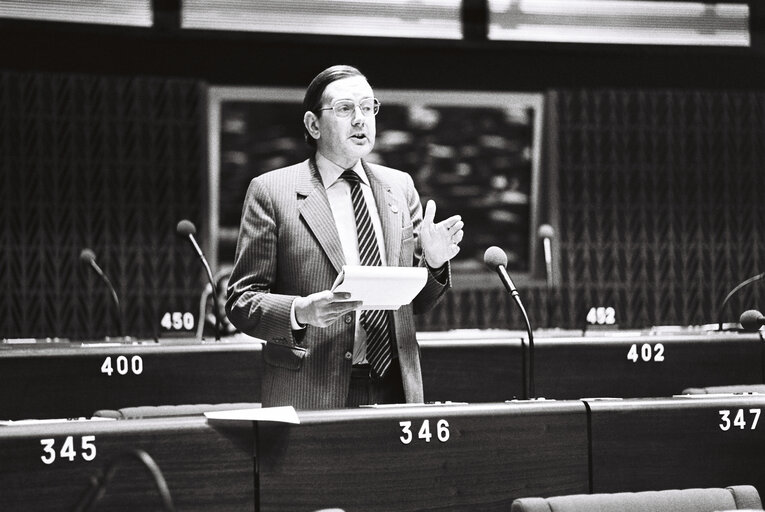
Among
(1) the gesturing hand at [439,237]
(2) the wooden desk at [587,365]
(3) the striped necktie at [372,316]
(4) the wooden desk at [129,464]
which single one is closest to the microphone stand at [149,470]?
(4) the wooden desk at [129,464]

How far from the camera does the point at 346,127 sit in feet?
9.09

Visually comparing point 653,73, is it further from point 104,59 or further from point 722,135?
point 104,59

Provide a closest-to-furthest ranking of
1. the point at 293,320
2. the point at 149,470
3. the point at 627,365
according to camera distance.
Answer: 1. the point at 149,470
2. the point at 293,320
3. the point at 627,365

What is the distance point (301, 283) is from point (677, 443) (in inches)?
39.5

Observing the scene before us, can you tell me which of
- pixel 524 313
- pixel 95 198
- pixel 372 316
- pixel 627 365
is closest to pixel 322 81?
pixel 372 316

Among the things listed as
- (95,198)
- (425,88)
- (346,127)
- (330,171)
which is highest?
(425,88)

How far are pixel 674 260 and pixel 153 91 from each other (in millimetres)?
4143

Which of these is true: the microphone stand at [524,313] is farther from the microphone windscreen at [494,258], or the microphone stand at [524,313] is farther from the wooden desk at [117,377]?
the wooden desk at [117,377]

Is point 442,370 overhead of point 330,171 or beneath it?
beneath

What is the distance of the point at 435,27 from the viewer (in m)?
7.59

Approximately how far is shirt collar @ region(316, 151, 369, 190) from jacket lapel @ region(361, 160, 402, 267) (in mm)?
18

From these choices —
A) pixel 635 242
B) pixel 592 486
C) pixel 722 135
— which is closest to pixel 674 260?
pixel 635 242

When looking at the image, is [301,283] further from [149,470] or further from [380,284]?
[149,470]

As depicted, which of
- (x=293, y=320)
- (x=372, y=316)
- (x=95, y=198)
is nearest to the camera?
(x=293, y=320)
